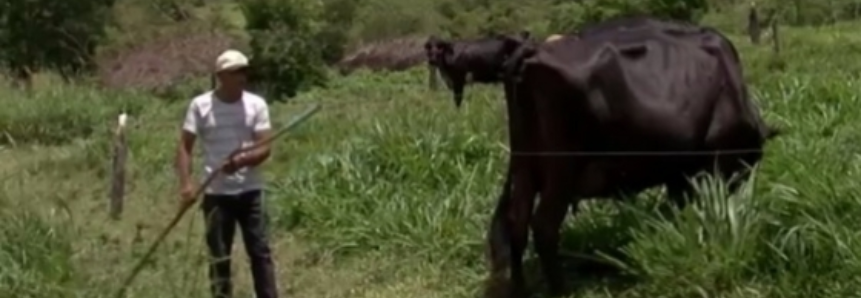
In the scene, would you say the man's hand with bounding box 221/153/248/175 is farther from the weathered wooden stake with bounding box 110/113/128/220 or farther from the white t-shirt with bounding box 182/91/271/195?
the weathered wooden stake with bounding box 110/113/128/220

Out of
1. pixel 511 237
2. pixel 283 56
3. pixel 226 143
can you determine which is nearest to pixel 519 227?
pixel 511 237

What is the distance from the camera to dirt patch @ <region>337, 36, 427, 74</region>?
139ft

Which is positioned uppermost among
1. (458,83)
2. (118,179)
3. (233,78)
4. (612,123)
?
(233,78)

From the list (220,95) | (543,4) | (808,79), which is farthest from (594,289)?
(543,4)

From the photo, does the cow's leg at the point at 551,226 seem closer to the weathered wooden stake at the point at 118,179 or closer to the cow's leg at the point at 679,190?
the cow's leg at the point at 679,190

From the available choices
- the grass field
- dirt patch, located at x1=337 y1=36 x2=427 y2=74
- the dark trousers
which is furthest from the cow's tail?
dirt patch, located at x1=337 y1=36 x2=427 y2=74

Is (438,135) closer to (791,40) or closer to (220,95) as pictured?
(220,95)

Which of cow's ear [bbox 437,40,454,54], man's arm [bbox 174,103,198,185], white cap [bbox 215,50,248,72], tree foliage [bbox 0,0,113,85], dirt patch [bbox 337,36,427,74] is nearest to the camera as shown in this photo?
white cap [bbox 215,50,248,72]

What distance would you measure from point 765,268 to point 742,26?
39.6m

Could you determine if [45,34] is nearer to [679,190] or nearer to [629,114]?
[679,190]

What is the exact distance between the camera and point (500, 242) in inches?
343

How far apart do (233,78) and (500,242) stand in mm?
1600

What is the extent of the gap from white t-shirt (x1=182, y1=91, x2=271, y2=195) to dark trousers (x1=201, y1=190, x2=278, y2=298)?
0.06 m

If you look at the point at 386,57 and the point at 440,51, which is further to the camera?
the point at 386,57
